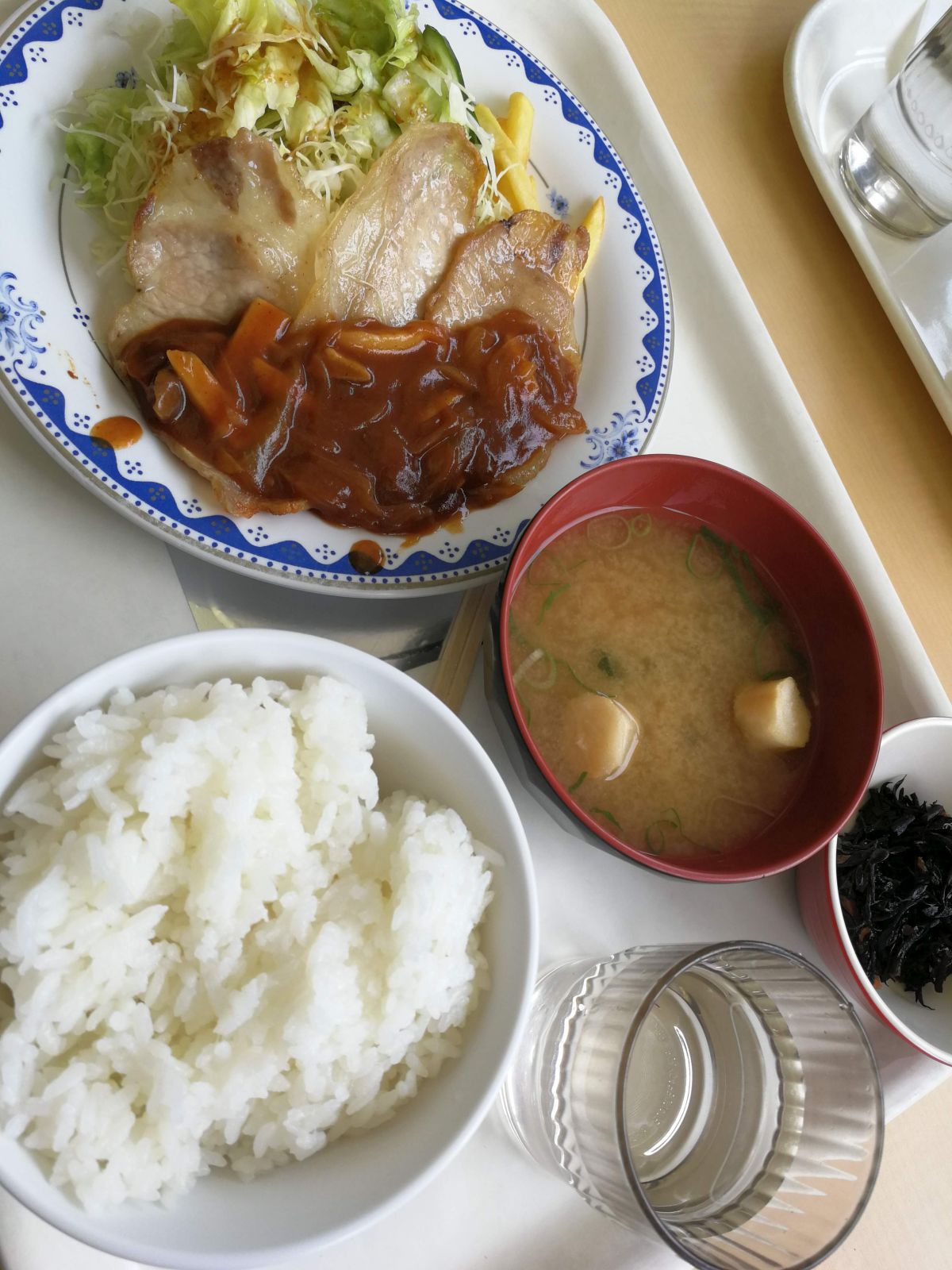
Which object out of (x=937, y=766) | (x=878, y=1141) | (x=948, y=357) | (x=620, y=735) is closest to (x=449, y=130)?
(x=620, y=735)

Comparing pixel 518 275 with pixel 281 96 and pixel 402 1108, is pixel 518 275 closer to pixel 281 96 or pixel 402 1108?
pixel 281 96

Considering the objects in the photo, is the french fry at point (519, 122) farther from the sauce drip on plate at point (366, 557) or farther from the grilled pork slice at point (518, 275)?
the sauce drip on plate at point (366, 557)

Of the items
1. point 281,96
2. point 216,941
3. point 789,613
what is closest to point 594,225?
point 281,96

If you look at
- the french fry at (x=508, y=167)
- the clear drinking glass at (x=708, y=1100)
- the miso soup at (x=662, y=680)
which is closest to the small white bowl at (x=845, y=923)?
the miso soup at (x=662, y=680)

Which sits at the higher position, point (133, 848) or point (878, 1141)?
point (133, 848)

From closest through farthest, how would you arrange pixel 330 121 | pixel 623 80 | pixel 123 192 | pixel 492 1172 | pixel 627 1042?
pixel 627 1042
pixel 492 1172
pixel 123 192
pixel 330 121
pixel 623 80

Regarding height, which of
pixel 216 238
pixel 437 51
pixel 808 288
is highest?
pixel 437 51

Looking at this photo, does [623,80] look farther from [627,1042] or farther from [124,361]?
[627,1042]
